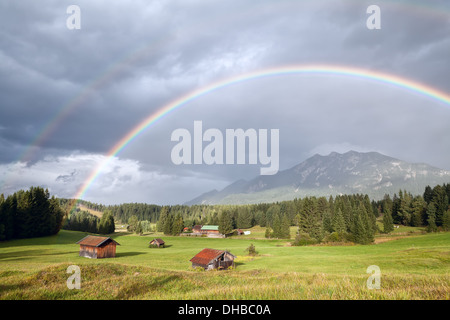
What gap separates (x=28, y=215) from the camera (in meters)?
98.4

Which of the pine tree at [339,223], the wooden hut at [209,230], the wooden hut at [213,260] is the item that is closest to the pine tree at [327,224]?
the pine tree at [339,223]

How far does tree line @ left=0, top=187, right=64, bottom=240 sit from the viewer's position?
3573 inches

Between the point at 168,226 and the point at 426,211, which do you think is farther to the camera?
the point at 168,226

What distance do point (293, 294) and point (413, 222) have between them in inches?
6037

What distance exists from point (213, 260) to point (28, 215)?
90.7 m

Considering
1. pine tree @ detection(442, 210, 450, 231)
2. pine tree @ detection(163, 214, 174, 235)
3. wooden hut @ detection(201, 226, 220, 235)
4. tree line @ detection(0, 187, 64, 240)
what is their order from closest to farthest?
1. tree line @ detection(0, 187, 64, 240)
2. pine tree @ detection(442, 210, 450, 231)
3. pine tree @ detection(163, 214, 174, 235)
4. wooden hut @ detection(201, 226, 220, 235)

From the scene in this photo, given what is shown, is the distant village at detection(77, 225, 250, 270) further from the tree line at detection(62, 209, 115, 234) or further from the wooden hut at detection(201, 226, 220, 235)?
the tree line at detection(62, 209, 115, 234)

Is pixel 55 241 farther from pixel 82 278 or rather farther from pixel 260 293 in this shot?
pixel 260 293

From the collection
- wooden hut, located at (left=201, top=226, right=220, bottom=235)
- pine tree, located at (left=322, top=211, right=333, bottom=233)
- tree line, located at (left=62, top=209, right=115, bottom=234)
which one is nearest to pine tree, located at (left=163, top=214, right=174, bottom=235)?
wooden hut, located at (left=201, top=226, right=220, bottom=235)

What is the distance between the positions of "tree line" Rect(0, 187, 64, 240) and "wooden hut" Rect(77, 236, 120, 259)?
39.8 meters

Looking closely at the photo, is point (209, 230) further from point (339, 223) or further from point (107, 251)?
point (107, 251)

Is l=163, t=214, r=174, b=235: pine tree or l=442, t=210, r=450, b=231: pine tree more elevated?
l=442, t=210, r=450, b=231: pine tree

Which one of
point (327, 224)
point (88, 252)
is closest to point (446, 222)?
point (327, 224)
